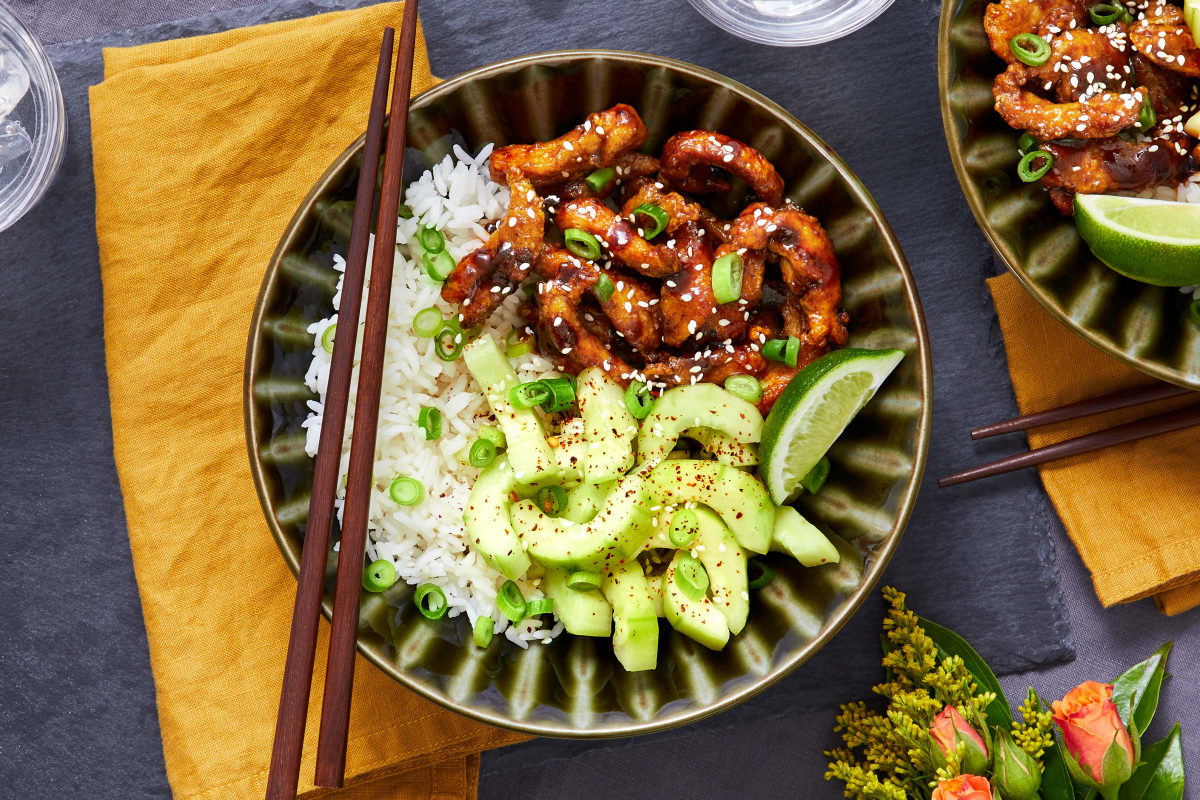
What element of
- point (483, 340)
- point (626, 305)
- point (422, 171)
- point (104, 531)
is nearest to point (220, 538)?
point (104, 531)

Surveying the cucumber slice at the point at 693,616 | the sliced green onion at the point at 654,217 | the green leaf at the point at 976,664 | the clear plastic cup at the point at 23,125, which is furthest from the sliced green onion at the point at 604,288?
the clear plastic cup at the point at 23,125

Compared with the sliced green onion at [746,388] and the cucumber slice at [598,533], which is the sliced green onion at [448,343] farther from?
the sliced green onion at [746,388]

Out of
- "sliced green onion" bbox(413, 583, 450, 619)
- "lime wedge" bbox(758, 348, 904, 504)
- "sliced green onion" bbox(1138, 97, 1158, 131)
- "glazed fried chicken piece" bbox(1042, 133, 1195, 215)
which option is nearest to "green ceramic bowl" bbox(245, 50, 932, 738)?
"sliced green onion" bbox(413, 583, 450, 619)

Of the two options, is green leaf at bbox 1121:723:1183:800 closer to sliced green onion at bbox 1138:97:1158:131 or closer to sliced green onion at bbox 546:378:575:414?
sliced green onion at bbox 1138:97:1158:131

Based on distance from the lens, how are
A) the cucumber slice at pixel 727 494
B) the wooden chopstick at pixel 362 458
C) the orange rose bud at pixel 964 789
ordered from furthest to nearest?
the cucumber slice at pixel 727 494 < the orange rose bud at pixel 964 789 < the wooden chopstick at pixel 362 458

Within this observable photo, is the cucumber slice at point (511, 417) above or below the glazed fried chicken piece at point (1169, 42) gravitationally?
below

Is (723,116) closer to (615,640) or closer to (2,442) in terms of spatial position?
(615,640)
